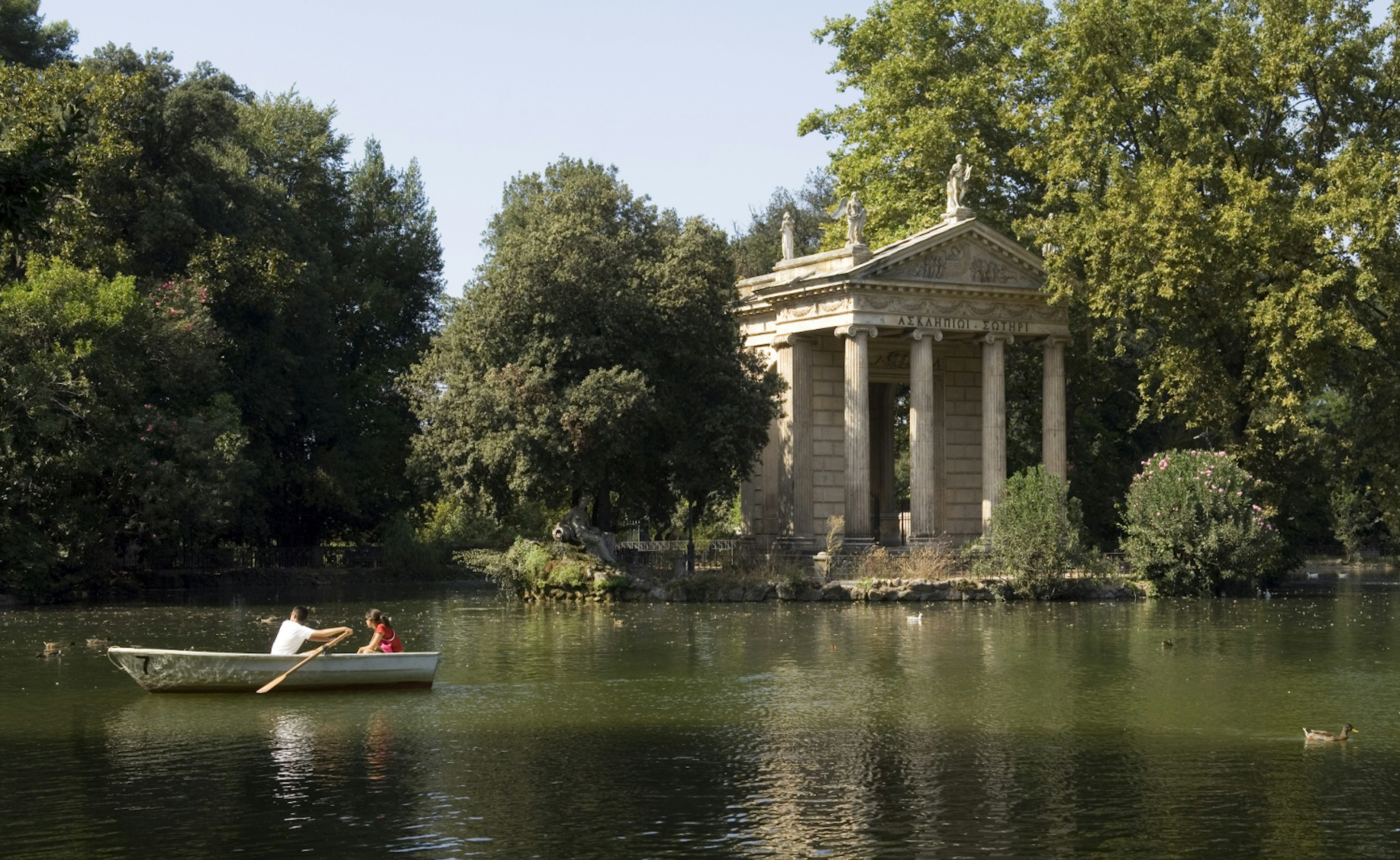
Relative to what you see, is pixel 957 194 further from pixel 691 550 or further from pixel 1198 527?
pixel 691 550

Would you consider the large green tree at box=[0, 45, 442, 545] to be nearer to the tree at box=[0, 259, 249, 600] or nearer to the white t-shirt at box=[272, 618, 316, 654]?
the tree at box=[0, 259, 249, 600]

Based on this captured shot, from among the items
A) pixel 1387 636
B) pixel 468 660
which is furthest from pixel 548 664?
pixel 1387 636

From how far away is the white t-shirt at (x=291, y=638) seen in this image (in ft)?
78.0

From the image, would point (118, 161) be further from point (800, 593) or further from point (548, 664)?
point (548, 664)

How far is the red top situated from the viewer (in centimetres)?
2448

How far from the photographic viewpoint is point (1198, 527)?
143 ft

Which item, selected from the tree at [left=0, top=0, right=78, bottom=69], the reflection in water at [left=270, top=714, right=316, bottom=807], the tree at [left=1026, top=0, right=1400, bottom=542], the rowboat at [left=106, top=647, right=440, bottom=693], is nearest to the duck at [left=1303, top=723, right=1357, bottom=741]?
the reflection in water at [left=270, top=714, right=316, bottom=807]

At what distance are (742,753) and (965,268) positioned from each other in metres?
33.4

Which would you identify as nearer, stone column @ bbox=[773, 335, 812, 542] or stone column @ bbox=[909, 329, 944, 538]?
stone column @ bbox=[909, 329, 944, 538]

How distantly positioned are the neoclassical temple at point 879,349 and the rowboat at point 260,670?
85.4 ft

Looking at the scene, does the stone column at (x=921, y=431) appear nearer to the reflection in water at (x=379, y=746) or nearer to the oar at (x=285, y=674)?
the oar at (x=285, y=674)

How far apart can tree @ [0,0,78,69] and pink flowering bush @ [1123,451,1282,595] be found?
138 ft

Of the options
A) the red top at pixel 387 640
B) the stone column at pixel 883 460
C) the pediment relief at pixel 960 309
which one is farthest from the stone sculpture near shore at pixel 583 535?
the red top at pixel 387 640

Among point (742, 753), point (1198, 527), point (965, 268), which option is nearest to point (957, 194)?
point (965, 268)
